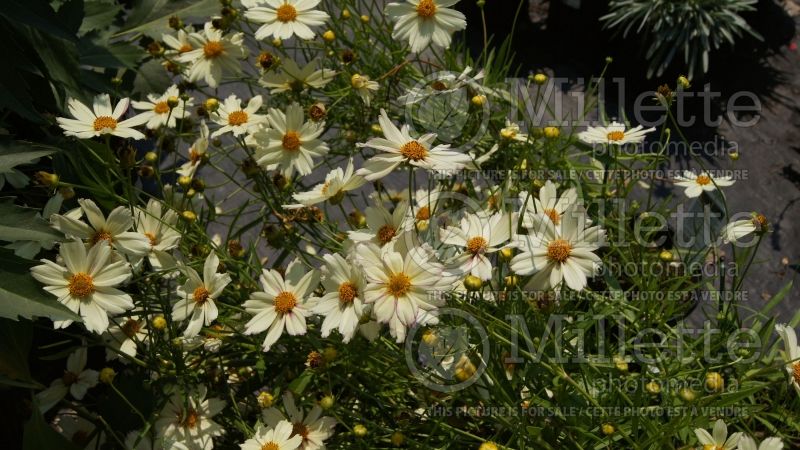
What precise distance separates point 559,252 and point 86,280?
0.46 metres

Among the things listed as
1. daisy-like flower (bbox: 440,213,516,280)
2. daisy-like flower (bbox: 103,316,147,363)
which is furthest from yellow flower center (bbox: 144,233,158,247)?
daisy-like flower (bbox: 440,213,516,280)

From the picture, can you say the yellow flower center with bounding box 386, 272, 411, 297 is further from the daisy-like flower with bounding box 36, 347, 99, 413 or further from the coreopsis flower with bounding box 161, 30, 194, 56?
the coreopsis flower with bounding box 161, 30, 194, 56

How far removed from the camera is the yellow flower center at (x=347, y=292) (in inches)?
28.4

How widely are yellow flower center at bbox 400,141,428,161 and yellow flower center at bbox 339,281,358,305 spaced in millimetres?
138

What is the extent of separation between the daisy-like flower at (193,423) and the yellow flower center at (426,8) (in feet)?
1.68

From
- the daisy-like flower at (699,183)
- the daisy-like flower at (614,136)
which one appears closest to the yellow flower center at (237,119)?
the daisy-like flower at (614,136)

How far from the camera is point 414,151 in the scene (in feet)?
2.43

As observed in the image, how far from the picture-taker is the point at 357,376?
92 centimetres

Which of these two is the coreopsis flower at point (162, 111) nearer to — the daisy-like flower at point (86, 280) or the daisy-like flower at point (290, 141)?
the daisy-like flower at point (290, 141)

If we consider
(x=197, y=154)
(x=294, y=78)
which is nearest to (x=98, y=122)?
(x=197, y=154)

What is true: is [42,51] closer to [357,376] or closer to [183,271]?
[183,271]

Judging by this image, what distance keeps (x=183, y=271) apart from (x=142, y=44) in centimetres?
71

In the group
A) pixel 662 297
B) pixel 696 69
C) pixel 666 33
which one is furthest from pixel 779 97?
pixel 662 297

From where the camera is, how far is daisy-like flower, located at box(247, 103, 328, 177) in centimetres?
88
